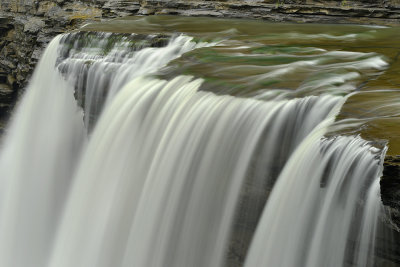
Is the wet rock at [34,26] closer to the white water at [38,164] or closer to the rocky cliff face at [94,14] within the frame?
the rocky cliff face at [94,14]

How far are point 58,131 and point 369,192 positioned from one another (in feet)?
26.3

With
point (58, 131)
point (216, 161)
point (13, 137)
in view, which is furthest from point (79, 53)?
point (216, 161)

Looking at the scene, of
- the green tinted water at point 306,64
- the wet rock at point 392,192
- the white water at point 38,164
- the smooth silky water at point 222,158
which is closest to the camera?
the wet rock at point 392,192

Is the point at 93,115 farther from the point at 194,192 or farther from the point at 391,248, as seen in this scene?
the point at 391,248

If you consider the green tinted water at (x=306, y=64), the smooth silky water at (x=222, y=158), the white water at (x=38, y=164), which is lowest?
the white water at (x=38, y=164)

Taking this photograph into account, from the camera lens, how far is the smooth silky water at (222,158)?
199 inches

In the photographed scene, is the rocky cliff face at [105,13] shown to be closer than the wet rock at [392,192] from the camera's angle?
No

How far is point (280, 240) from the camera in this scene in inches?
207

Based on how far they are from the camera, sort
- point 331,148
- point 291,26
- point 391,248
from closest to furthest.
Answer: point 391,248
point 331,148
point 291,26

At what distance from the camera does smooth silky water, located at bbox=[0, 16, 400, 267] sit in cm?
505

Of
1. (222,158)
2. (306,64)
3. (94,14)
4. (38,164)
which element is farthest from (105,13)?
(222,158)

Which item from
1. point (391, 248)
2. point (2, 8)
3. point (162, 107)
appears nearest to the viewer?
point (391, 248)

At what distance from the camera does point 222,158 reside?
20.6ft

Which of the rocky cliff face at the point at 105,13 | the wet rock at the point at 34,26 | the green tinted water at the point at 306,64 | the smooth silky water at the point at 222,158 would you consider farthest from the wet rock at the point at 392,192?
the wet rock at the point at 34,26
